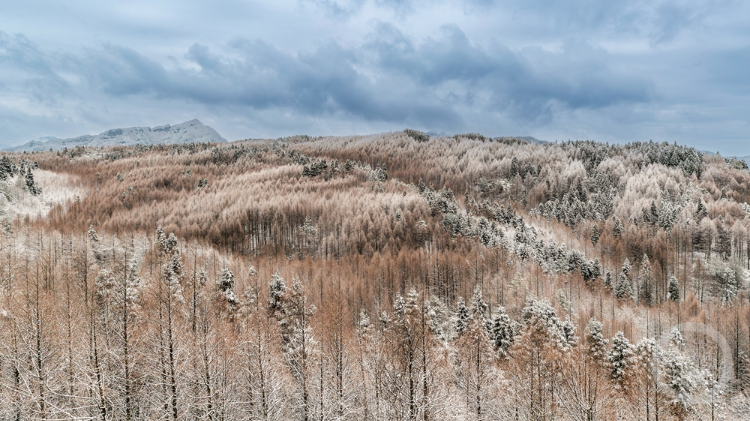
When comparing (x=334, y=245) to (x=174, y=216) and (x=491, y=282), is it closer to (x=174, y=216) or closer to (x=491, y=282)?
(x=491, y=282)

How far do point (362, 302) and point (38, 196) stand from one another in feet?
510

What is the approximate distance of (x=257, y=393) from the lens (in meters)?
22.9

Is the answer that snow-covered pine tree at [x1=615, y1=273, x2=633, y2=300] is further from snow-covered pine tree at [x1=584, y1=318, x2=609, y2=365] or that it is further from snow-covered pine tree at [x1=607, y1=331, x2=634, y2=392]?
snow-covered pine tree at [x1=607, y1=331, x2=634, y2=392]

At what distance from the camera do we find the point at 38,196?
470 feet

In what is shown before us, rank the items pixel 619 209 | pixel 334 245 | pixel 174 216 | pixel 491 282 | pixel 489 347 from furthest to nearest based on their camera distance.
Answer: pixel 619 209 → pixel 174 216 → pixel 334 245 → pixel 491 282 → pixel 489 347

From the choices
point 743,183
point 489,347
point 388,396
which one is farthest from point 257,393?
point 743,183

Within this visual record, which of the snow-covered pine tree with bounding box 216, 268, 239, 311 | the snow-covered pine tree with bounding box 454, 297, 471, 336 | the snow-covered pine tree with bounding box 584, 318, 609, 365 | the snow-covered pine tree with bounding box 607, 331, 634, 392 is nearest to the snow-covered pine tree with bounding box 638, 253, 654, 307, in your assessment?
the snow-covered pine tree with bounding box 584, 318, 609, 365

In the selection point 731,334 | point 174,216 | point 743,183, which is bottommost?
point 731,334

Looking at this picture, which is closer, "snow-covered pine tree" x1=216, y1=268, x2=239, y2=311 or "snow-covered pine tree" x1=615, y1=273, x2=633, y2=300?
"snow-covered pine tree" x1=216, y1=268, x2=239, y2=311

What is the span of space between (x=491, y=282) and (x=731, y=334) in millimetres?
40740

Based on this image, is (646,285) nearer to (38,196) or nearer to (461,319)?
(461,319)

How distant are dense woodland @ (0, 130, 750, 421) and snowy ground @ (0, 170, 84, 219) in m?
1.22

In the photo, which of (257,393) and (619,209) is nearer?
(257,393)

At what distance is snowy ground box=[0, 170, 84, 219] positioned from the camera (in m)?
122
